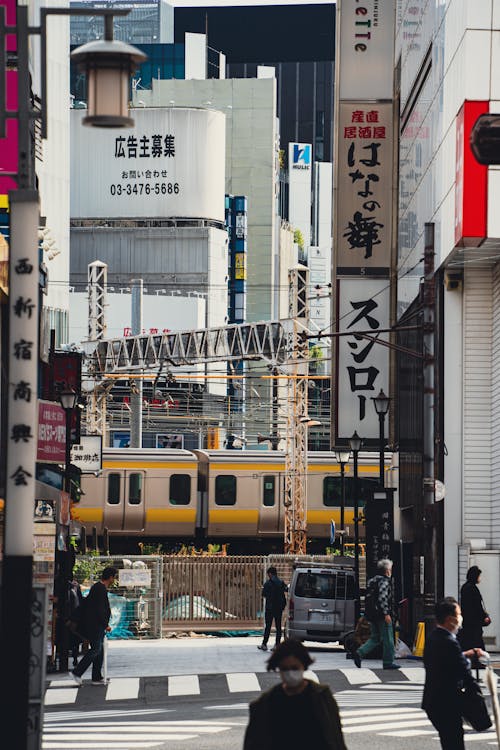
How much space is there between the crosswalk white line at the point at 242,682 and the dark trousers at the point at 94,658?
1.93 meters

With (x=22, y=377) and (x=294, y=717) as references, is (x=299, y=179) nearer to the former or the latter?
(x=22, y=377)

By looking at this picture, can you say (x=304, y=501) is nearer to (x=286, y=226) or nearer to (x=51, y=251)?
(x=51, y=251)

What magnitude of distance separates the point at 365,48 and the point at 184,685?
21.3m

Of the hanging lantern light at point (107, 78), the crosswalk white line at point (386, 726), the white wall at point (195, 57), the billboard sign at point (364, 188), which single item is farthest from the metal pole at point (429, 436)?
the white wall at point (195, 57)

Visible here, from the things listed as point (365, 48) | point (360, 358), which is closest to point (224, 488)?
point (360, 358)

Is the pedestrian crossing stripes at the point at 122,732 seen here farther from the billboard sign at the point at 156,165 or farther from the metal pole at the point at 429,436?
the billboard sign at the point at 156,165

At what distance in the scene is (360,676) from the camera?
2548cm

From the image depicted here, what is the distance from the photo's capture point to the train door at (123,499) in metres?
58.8

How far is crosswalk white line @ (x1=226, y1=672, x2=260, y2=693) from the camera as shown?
23622 millimetres

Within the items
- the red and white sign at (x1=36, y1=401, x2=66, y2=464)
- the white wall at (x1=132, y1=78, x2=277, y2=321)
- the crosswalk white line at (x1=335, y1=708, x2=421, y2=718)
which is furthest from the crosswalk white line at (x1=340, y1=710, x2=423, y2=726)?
the white wall at (x1=132, y1=78, x2=277, y2=321)

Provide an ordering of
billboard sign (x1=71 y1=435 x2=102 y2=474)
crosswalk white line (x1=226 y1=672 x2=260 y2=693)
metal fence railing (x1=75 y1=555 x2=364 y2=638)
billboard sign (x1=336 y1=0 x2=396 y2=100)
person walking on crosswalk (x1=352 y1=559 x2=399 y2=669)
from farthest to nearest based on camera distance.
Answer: metal fence railing (x1=75 y1=555 x2=364 y2=638) → billboard sign (x1=336 y1=0 x2=396 y2=100) → billboard sign (x1=71 y1=435 x2=102 y2=474) → person walking on crosswalk (x1=352 y1=559 x2=399 y2=669) → crosswalk white line (x1=226 y1=672 x2=260 y2=693)

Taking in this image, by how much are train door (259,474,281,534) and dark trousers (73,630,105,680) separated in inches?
1350

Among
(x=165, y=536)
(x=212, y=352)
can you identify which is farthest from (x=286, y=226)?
(x=165, y=536)

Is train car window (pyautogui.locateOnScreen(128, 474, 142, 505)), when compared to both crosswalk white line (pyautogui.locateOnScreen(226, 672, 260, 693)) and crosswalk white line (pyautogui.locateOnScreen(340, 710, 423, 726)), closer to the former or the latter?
crosswalk white line (pyautogui.locateOnScreen(226, 672, 260, 693))
